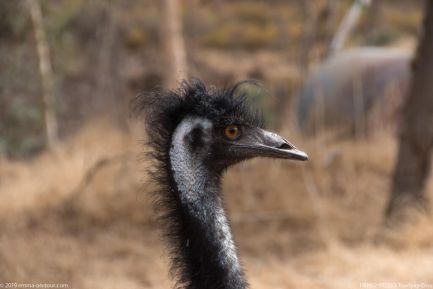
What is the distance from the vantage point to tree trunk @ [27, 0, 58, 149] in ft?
28.7

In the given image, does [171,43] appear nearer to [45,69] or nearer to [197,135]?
[45,69]

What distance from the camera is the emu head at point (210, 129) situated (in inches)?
108

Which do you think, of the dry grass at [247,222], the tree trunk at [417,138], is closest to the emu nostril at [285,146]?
the dry grass at [247,222]

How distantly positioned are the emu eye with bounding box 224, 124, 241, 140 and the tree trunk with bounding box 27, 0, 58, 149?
6346 mm

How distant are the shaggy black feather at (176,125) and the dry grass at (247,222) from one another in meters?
2.23

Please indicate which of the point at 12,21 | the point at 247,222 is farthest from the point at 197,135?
the point at 12,21

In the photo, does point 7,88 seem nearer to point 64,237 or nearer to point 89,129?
point 89,129

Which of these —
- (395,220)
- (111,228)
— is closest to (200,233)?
(395,220)

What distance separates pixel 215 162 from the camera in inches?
111

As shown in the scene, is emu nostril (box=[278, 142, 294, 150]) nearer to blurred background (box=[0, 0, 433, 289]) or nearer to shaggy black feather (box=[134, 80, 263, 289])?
shaggy black feather (box=[134, 80, 263, 289])

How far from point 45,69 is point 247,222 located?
3833 mm

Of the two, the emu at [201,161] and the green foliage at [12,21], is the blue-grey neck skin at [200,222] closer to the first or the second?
the emu at [201,161]

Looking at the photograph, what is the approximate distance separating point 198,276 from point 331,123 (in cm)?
665

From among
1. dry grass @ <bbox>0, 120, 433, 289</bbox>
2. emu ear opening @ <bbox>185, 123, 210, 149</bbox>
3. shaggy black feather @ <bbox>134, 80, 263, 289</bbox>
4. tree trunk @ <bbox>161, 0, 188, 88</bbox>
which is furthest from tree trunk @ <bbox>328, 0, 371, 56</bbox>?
emu ear opening @ <bbox>185, 123, 210, 149</bbox>
